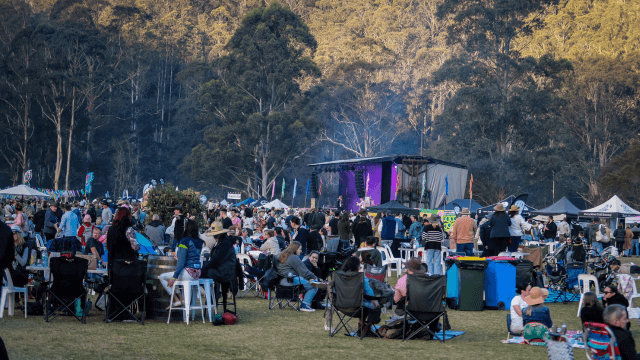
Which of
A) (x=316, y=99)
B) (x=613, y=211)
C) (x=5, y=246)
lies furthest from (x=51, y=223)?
(x=316, y=99)

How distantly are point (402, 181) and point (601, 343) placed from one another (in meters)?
27.9

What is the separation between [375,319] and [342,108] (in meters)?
45.5

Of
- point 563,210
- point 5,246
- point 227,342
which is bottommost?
point 227,342

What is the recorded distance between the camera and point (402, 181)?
32.4 m

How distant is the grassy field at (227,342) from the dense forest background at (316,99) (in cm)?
3262

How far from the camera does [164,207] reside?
1680 centimetres

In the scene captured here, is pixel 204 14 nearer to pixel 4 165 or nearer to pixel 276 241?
pixel 4 165

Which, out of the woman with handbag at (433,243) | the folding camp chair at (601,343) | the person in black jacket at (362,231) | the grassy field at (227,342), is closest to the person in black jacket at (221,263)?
the grassy field at (227,342)

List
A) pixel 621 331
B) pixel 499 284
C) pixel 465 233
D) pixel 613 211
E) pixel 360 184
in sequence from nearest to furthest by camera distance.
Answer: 1. pixel 621 331
2. pixel 499 284
3. pixel 465 233
4. pixel 613 211
5. pixel 360 184

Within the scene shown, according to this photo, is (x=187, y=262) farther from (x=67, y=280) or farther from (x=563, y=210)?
(x=563, y=210)

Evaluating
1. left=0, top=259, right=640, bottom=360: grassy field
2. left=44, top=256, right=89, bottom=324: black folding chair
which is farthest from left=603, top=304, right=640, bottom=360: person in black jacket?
left=44, top=256, right=89, bottom=324: black folding chair

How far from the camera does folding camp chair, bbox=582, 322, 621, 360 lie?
4.52 m

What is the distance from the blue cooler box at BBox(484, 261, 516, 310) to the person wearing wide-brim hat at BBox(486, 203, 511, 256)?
1.43 metres

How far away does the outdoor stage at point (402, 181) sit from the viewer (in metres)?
32.3
